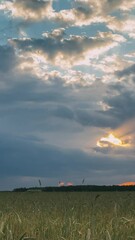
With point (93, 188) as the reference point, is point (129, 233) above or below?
A: below

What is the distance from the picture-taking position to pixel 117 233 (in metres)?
8.30

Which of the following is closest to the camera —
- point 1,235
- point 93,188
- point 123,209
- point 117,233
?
point 1,235

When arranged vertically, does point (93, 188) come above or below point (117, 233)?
above

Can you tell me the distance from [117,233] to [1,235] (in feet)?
7.21

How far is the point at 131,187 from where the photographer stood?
80062mm

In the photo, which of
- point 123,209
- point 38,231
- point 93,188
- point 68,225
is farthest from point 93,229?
point 93,188

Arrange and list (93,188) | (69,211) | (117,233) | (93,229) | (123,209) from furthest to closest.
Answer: (93,188) → (123,209) → (69,211) → (93,229) → (117,233)

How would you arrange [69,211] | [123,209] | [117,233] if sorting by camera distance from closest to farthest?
[117,233]
[69,211]
[123,209]

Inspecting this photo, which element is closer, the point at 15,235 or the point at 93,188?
the point at 15,235

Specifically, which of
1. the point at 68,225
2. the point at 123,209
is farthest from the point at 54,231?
the point at 123,209

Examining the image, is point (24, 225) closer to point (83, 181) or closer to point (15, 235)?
point (15, 235)

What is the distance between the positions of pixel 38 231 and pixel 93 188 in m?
70.9

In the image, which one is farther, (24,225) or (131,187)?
(131,187)

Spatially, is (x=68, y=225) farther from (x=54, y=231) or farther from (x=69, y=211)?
(x=69, y=211)
